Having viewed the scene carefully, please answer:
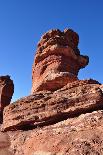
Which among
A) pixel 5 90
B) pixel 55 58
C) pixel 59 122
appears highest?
pixel 55 58

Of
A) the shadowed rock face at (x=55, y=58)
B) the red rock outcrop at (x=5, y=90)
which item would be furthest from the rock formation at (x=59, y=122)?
the red rock outcrop at (x=5, y=90)

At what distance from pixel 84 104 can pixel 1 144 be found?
734 centimetres

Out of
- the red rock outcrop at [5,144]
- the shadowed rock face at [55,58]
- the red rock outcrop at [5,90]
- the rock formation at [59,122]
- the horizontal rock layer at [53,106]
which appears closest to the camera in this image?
the rock formation at [59,122]

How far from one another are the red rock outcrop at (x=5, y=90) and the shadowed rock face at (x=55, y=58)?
273 inches

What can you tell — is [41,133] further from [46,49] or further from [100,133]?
[46,49]

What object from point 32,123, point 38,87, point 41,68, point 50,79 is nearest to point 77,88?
point 32,123

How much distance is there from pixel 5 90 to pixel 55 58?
12.6m

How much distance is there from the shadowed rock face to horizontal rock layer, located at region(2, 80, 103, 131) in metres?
12.6

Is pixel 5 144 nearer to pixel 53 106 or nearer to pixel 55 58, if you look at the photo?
pixel 53 106

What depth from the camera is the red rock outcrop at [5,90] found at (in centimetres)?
4676

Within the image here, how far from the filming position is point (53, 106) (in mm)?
21516

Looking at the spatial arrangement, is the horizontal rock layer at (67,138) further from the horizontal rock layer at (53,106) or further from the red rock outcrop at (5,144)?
the horizontal rock layer at (53,106)

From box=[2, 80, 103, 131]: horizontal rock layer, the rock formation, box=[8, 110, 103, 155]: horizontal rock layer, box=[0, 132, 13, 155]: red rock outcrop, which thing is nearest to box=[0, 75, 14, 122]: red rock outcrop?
the rock formation

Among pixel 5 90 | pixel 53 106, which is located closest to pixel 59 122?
pixel 53 106
